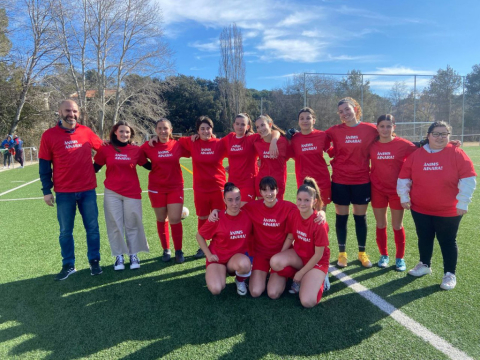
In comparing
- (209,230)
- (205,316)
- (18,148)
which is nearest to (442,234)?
(209,230)

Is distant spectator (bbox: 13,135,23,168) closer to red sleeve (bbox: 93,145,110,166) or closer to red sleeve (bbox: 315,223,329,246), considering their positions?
red sleeve (bbox: 93,145,110,166)

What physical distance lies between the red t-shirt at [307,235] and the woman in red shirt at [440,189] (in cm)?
105

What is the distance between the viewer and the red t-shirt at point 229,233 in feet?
11.1

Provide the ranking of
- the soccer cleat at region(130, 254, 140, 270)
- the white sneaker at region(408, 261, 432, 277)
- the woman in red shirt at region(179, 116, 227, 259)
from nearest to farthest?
the white sneaker at region(408, 261, 432, 277)
the soccer cleat at region(130, 254, 140, 270)
the woman in red shirt at region(179, 116, 227, 259)

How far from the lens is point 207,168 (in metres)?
4.12

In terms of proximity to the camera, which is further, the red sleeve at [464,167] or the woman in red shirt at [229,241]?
the woman in red shirt at [229,241]

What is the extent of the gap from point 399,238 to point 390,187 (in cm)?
63

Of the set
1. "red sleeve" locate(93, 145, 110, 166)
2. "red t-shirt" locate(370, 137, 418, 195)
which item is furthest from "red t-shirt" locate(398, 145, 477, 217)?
"red sleeve" locate(93, 145, 110, 166)

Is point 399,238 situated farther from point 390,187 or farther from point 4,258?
point 4,258

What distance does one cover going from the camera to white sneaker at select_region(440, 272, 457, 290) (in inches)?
127

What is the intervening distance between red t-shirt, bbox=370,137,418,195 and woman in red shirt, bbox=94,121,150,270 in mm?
2859

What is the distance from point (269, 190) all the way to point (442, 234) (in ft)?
6.07

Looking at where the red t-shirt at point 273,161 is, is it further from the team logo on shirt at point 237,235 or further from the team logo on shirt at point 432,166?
the team logo on shirt at point 432,166

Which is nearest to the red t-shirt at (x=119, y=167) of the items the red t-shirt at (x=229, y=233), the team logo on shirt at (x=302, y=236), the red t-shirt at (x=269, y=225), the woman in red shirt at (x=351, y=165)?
the red t-shirt at (x=229, y=233)
